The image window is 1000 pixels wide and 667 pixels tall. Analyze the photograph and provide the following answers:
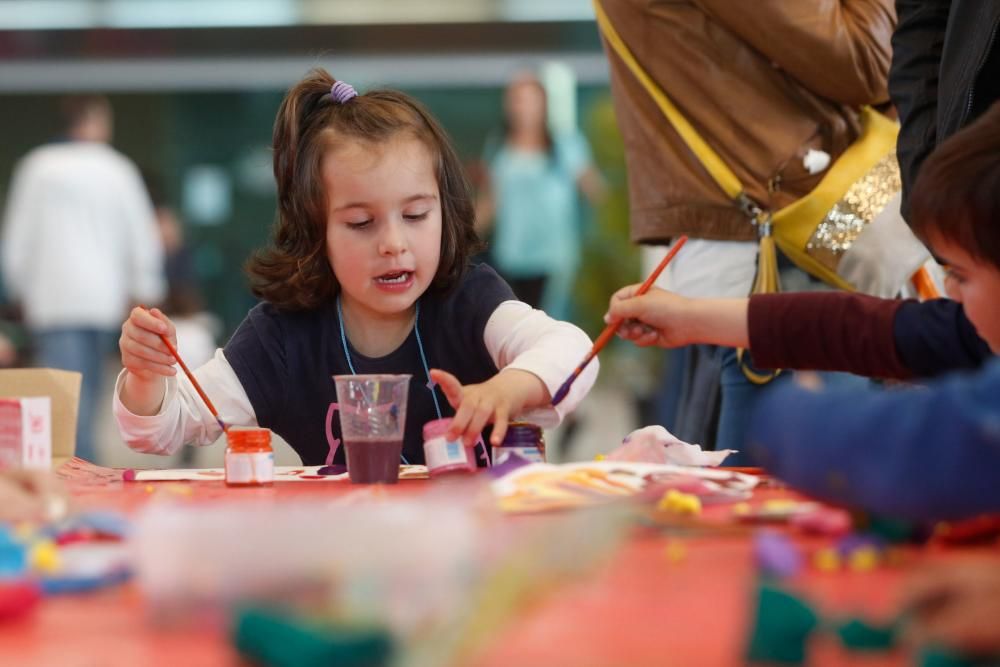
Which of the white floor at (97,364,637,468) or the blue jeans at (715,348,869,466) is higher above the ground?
the blue jeans at (715,348,869,466)

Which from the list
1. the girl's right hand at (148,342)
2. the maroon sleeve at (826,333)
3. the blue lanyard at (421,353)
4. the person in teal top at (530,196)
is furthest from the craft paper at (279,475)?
the person in teal top at (530,196)

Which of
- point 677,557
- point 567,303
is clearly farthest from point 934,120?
point 567,303

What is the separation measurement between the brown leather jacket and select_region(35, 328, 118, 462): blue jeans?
14.1ft

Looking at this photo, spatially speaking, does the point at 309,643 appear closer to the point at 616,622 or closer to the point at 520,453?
the point at 616,622

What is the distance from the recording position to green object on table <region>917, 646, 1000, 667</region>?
66cm

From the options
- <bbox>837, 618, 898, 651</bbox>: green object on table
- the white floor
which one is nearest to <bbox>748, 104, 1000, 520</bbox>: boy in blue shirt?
<bbox>837, 618, 898, 651</bbox>: green object on table

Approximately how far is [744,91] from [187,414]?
120 cm

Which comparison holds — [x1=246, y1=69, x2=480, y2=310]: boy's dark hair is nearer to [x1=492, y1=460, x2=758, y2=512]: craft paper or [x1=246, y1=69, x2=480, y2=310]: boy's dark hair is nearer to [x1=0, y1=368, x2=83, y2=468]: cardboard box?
[x1=0, y1=368, x2=83, y2=468]: cardboard box

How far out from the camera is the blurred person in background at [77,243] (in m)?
6.21

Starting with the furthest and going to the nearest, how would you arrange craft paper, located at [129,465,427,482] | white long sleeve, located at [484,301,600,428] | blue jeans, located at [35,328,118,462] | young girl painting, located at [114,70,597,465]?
blue jeans, located at [35,328,118,462] → young girl painting, located at [114,70,597,465] → white long sleeve, located at [484,301,600,428] → craft paper, located at [129,465,427,482]

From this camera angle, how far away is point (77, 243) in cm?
628

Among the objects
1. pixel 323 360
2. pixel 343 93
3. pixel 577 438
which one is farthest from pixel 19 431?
pixel 577 438

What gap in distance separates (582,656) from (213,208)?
12.0 metres

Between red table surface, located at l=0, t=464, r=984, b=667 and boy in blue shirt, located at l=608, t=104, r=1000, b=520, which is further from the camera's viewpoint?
boy in blue shirt, located at l=608, t=104, r=1000, b=520
